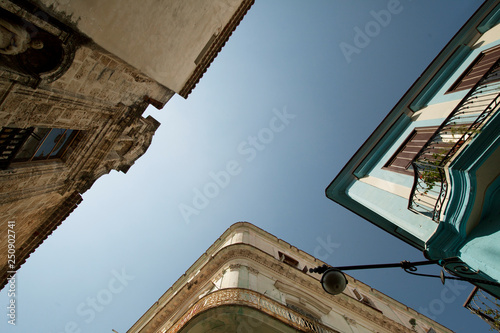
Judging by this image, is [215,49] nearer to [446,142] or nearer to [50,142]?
[50,142]

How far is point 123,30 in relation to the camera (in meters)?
7.11

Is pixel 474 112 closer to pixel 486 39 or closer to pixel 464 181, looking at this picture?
pixel 464 181

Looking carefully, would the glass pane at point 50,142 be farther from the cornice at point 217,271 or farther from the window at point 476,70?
the window at point 476,70

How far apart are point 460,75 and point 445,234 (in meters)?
6.03

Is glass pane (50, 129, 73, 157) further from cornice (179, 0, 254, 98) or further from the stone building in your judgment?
cornice (179, 0, 254, 98)

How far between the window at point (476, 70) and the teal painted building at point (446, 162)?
34 millimetres

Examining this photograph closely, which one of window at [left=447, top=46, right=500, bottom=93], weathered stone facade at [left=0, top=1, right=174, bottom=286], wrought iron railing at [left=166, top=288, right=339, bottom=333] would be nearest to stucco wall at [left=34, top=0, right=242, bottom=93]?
weathered stone facade at [left=0, top=1, right=174, bottom=286]

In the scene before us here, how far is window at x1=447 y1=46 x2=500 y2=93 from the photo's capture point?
8.08 m

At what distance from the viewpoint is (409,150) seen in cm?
968

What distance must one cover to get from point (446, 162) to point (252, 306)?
616 cm

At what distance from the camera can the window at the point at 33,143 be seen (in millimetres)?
6688

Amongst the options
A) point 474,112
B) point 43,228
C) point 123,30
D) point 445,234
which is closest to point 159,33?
point 123,30

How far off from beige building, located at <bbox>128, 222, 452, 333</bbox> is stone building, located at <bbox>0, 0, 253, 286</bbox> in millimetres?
5688

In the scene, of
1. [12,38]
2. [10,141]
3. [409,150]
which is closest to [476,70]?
[409,150]
